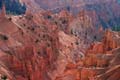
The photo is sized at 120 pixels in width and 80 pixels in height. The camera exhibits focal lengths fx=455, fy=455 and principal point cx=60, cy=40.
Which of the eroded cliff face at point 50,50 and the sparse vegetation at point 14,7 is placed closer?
the eroded cliff face at point 50,50

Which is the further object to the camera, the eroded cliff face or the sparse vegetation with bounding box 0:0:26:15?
the sparse vegetation with bounding box 0:0:26:15

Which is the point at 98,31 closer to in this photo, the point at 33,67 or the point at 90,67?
the point at 33,67

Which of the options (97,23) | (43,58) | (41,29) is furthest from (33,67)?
(97,23)

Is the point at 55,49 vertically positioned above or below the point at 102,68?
below

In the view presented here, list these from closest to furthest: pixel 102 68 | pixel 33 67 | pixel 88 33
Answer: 1. pixel 102 68
2. pixel 33 67
3. pixel 88 33

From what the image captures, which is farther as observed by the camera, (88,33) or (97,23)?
(97,23)

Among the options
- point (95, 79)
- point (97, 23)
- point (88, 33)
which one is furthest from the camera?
point (97, 23)

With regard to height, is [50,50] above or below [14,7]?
below

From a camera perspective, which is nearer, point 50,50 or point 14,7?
point 50,50
